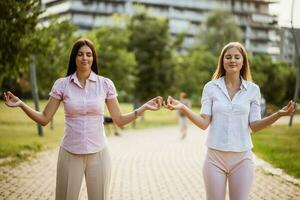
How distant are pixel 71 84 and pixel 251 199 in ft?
15.0

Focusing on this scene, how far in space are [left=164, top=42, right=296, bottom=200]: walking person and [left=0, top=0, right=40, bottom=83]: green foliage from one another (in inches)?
382

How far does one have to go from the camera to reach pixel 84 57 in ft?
16.3

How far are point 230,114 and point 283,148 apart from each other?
1038cm

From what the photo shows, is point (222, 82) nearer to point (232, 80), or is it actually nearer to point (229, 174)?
point (232, 80)

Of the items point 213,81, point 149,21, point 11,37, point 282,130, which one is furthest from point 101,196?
point 149,21

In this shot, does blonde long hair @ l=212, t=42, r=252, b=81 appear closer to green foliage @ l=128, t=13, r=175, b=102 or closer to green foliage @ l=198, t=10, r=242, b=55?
green foliage @ l=128, t=13, r=175, b=102

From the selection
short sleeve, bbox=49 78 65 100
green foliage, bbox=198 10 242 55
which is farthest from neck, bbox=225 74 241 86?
green foliage, bbox=198 10 242 55

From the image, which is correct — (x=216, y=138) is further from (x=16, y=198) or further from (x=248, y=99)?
(x=16, y=198)

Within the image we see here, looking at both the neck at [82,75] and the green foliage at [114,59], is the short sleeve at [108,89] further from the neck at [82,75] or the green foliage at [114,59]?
the green foliage at [114,59]

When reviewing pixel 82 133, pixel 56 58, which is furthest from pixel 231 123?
pixel 56 58

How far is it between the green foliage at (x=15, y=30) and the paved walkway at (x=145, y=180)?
2.61 metres

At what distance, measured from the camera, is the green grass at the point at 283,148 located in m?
12.3

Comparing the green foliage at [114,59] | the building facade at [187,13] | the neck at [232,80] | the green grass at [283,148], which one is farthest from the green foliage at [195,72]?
the neck at [232,80]

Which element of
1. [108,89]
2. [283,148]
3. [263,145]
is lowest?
[263,145]
